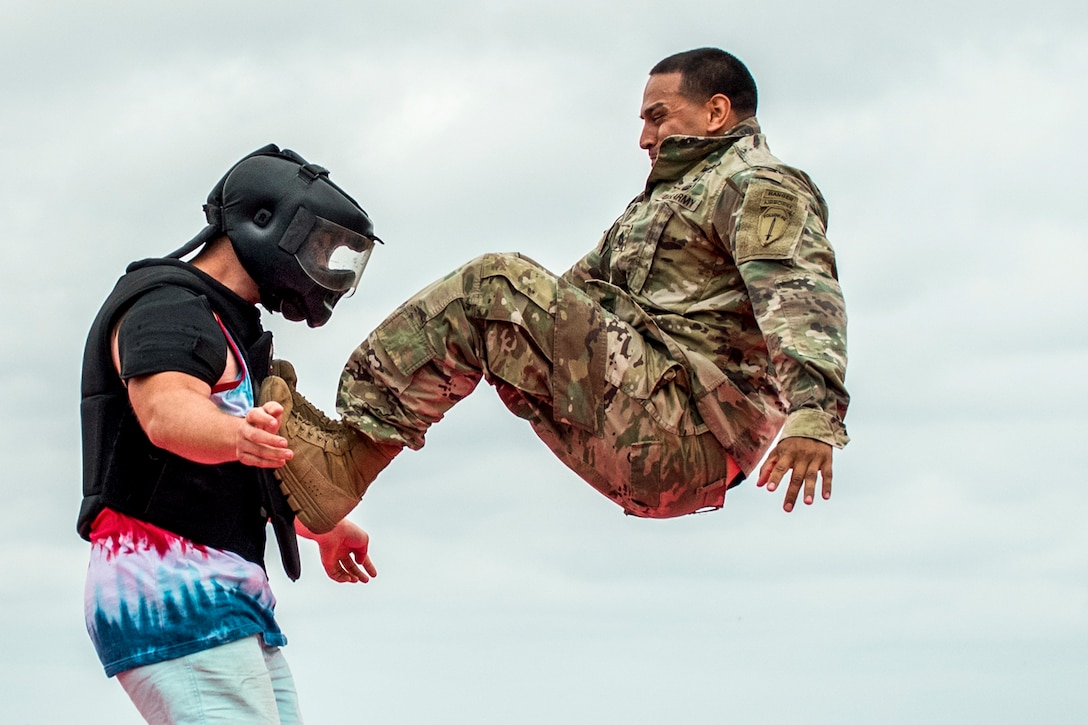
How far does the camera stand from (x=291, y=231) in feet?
19.1

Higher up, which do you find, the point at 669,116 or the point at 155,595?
the point at 669,116

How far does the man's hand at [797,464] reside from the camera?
18.2ft

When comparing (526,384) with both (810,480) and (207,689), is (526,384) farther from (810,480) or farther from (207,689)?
(207,689)

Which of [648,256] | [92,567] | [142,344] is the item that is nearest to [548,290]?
[648,256]

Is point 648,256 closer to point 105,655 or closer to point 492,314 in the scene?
point 492,314

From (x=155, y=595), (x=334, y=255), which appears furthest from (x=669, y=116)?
(x=155, y=595)

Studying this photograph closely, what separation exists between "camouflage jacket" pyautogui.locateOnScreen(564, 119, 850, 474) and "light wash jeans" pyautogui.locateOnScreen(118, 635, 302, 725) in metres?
2.20

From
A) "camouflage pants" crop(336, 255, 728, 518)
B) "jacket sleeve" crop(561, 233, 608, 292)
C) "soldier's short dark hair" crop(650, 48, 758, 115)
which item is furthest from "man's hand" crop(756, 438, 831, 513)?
"soldier's short dark hair" crop(650, 48, 758, 115)

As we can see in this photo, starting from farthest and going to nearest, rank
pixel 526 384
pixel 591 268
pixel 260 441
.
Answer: pixel 591 268, pixel 526 384, pixel 260 441

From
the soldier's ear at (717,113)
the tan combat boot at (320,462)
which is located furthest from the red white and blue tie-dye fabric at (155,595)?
the soldier's ear at (717,113)

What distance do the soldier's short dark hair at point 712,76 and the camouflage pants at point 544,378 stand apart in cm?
144

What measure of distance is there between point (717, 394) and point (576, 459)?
0.68 meters

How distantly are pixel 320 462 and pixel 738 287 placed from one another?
2031 mm

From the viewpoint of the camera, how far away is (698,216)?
21.5 ft
